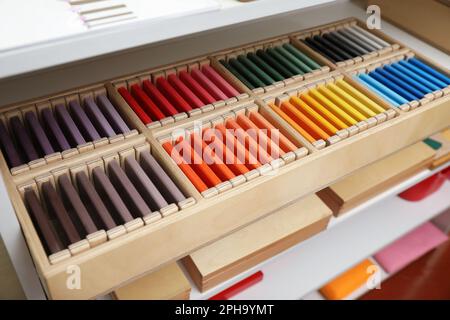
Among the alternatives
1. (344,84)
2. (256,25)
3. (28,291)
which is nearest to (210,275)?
(28,291)

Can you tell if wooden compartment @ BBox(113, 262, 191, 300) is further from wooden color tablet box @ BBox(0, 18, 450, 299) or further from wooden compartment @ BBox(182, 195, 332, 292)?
wooden color tablet box @ BBox(0, 18, 450, 299)

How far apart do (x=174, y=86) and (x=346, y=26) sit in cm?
45

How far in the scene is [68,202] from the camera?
61 centimetres

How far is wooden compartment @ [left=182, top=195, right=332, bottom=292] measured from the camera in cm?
71

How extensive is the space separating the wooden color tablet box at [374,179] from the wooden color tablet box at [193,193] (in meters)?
0.13

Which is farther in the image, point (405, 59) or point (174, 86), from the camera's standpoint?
point (405, 59)

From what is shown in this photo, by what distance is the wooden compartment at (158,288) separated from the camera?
0.70m

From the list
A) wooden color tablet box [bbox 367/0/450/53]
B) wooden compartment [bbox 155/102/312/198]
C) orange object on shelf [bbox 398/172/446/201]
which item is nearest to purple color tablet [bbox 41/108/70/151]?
wooden compartment [bbox 155/102/312/198]

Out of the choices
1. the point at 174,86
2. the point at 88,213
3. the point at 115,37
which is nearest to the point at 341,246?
the point at 174,86

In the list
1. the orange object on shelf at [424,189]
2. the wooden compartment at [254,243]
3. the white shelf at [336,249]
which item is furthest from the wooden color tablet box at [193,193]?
the orange object on shelf at [424,189]

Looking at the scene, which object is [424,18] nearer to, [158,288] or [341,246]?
[341,246]

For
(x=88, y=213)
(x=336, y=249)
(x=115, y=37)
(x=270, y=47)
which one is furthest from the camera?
(x=336, y=249)

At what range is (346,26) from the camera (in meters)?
0.95

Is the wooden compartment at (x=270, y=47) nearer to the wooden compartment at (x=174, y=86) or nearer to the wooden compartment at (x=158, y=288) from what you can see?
the wooden compartment at (x=174, y=86)
